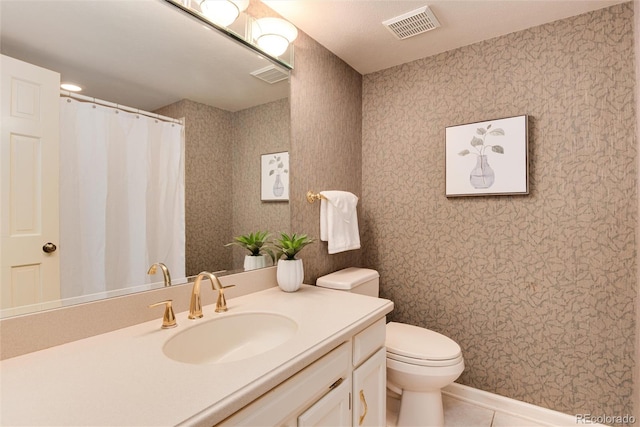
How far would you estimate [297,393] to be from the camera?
86 centimetres

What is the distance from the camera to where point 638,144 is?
57.7 inches

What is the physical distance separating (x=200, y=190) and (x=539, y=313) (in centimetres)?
192

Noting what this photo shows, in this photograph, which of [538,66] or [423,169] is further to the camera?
[423,169]

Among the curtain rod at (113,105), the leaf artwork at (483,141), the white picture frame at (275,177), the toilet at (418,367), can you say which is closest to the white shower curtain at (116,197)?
the curtain rod at (113,105)

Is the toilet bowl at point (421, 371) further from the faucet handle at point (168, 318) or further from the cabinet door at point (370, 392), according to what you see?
the faucet handle at point (168, 318)

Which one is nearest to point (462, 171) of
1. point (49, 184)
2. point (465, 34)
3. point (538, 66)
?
point (538, 66)

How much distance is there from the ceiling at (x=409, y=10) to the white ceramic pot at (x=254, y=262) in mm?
1277

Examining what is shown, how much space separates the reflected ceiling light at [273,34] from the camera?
1471 millimetres

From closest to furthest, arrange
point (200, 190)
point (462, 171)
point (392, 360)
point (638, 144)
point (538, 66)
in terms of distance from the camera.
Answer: point (200, 190) < point (638, 144) < point (392, 360) < point (538, 66) < point (462, 171)

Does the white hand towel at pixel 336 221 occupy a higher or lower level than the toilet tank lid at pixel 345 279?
higher

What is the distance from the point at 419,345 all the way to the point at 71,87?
5.92ft

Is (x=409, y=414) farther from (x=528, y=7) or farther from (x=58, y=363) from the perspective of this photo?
(x=528, y=7)

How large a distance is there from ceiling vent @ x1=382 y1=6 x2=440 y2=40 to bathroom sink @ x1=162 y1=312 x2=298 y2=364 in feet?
5.37

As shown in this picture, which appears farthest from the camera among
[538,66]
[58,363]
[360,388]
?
[538,66]
